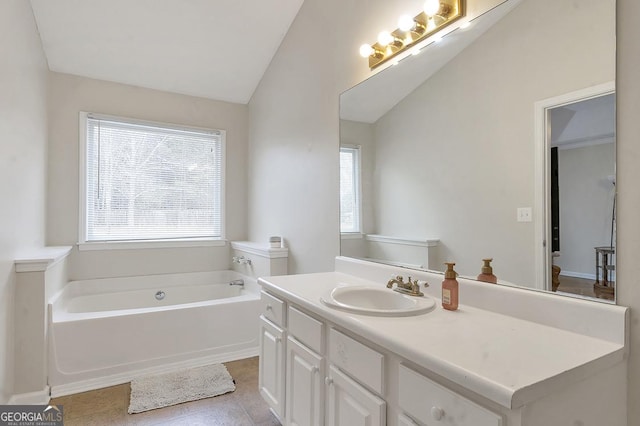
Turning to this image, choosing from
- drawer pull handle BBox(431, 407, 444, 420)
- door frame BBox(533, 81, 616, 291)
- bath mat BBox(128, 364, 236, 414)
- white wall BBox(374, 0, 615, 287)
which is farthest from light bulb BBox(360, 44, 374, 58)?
bath mat BBox(128, 364, 236, 414)

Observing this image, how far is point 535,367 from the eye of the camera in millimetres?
897

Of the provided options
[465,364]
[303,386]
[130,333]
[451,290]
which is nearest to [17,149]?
[130,333]

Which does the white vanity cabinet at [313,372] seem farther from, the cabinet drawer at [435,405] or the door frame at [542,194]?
the door frame at [542,194]

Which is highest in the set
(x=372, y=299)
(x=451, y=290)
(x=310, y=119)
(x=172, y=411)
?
(x=310, y=119)

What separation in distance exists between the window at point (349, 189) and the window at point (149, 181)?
2006mm

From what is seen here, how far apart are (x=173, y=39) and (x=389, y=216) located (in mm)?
2492

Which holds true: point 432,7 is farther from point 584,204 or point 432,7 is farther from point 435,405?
point 435,405

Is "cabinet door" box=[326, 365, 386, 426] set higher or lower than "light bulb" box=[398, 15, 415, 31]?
lower

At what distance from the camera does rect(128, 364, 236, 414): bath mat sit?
7.64ft

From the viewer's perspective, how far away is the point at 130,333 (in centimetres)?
270

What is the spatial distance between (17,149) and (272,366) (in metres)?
2.13

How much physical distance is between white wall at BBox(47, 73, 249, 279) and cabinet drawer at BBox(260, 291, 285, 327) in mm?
2061

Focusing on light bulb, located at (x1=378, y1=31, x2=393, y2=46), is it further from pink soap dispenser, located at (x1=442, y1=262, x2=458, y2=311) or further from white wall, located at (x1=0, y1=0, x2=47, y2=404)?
white wall, located at (x1=0, y1=0, x2=47, y2=404)

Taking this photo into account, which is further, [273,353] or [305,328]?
[273,353]
